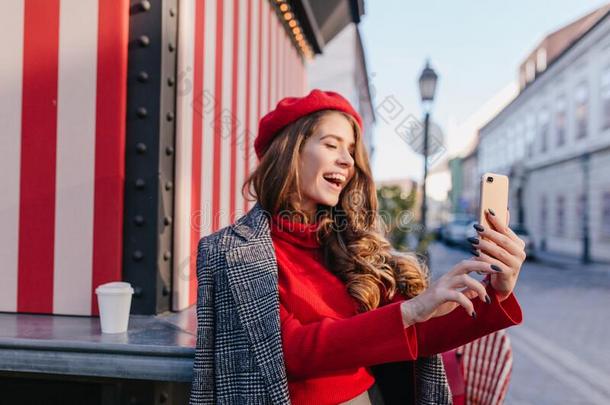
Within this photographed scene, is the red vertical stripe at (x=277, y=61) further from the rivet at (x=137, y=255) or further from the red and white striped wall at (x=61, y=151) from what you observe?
the rivet at (x=137, y=255)

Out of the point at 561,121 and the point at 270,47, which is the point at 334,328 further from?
the point at 561,121

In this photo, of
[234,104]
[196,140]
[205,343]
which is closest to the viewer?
[205,343]

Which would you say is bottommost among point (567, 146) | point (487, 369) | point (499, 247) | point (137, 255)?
point (487, 369)

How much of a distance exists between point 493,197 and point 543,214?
89.4ft

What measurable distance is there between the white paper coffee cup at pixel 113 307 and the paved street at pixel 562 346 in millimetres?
3936

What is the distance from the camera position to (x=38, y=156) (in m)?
2.03

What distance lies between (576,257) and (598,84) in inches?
265

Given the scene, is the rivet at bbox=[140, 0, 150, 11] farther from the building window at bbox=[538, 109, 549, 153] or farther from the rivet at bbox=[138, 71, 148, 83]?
the building window at bbox=[538, 109, 549, 153]

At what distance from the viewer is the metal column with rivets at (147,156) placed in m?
1.93

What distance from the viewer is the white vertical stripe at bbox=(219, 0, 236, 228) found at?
283cm

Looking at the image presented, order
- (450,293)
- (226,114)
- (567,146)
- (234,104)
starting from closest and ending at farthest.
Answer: (450,293) < (226,114) < (234,104) < (567,146)

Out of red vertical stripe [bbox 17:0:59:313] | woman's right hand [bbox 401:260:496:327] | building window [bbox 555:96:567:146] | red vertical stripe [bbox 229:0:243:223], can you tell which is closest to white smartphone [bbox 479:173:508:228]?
woman's right hand [bbox 401:260:496:327]

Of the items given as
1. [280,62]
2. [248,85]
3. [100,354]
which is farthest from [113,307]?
[280,62]

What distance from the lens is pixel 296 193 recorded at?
5.24 feet
